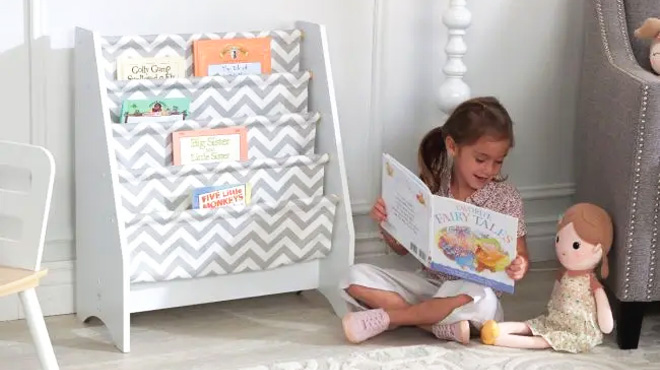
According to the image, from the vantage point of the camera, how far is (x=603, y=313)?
93.2 inches

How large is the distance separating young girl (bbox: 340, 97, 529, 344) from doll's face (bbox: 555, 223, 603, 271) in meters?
0.08

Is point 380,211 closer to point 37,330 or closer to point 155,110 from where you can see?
point 155,110

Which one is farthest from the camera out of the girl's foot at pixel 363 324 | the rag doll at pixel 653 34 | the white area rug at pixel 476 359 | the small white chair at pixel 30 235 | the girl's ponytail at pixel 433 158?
the girl's ponytail at pixel 433 158

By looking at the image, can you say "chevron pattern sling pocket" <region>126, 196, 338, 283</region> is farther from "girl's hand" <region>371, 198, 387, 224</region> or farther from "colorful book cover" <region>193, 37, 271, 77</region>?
"colorful book cover" <region>193, 37, 271, 77</region>

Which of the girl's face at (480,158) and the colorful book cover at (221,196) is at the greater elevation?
the girl's face at (480,158)

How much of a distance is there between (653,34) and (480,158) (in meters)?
0.50

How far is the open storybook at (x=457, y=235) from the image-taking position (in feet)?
7.55

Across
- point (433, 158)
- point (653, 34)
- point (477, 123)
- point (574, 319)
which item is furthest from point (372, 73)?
point (574, 319)

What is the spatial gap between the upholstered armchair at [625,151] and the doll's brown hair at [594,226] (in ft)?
0.08

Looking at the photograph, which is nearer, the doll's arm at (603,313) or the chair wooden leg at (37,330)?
the chair wooden leg at (37,330)

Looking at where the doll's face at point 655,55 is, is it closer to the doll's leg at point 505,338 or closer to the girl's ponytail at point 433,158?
the girl's ponytail at point 433,158

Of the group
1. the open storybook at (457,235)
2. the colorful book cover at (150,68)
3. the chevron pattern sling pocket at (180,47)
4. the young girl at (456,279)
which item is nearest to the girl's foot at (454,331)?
the young girl at (456,279)

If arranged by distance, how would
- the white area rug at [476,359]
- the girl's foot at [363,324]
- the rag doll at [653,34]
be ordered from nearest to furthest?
the white area rug at [476,359], the girl's foot at [363,324], the rag doll at [653,34]

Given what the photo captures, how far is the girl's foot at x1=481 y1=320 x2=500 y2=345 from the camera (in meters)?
2.38
